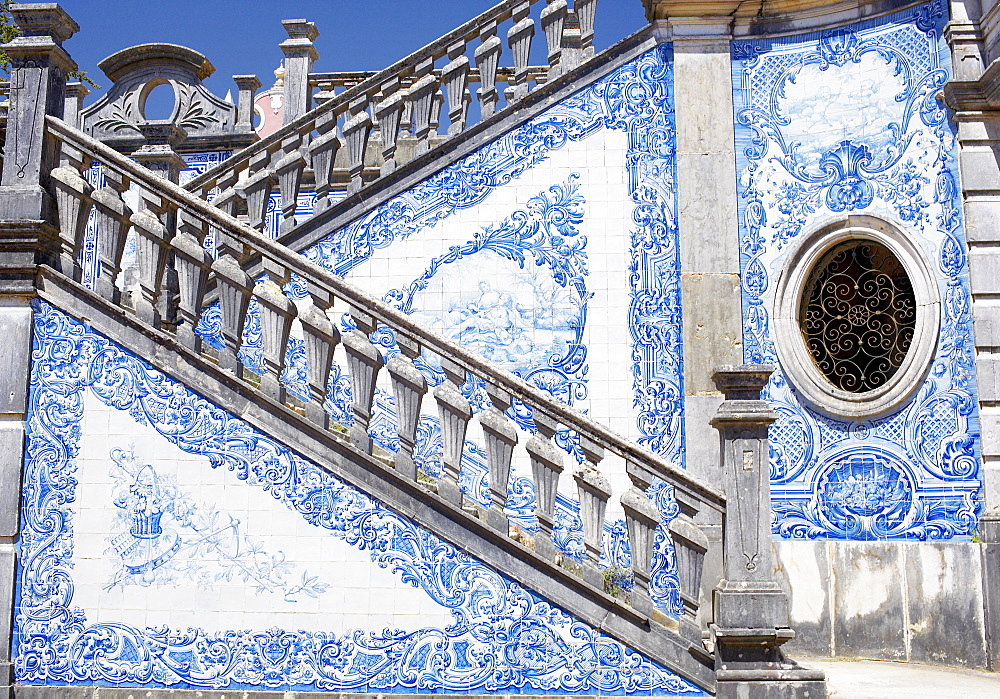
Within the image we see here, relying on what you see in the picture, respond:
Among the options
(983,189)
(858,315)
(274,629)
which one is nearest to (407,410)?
(274,629)

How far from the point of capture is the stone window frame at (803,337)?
882 centimetres

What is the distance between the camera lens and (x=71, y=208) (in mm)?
6805

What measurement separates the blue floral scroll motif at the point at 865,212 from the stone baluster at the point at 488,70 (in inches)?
82.8

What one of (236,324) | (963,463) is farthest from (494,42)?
(963,463)

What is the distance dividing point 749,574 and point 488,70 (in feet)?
17.8

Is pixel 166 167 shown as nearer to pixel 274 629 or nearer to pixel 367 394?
pixel 367 394

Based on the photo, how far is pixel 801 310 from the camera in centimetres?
925

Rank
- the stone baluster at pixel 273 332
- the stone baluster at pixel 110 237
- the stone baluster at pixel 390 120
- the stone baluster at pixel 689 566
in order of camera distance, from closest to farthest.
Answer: the stone baluster at pixel 689 566 < the stone baluster at pixel 273 332 < the stone baluster at pixel 110 237 < the stone baluster at pixel 390 120

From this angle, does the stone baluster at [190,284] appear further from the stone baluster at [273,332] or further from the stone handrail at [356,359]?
the stone baluster at [273,332]

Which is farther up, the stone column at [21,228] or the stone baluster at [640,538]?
the stone column at [21,228]

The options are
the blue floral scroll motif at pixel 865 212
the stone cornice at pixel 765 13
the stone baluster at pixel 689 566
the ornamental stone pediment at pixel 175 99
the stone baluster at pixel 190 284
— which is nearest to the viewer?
the stone baluster at pixel 689 566

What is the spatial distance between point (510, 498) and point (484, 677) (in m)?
2.74

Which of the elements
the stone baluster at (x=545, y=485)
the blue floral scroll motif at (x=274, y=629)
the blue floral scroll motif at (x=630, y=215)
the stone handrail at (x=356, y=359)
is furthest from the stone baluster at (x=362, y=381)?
the blue floral scroll motif at (x=630, y=215)

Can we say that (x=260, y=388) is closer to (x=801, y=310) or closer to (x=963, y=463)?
(x=801, y=310)
